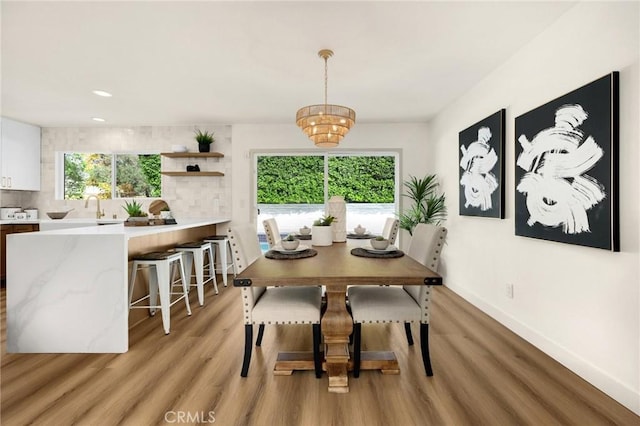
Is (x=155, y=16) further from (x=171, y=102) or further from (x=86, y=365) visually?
(x=86, y=365)

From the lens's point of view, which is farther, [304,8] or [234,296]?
[234,296]

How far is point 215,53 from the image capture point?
2578 mm

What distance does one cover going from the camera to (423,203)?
184 inches

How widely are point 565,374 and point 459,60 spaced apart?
257 cm

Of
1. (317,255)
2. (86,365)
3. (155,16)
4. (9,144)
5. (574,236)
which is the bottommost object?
(86,365)

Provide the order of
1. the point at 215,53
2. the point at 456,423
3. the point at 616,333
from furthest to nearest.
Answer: the point at 215,53 → the point at 616,333 → the point at 456,423

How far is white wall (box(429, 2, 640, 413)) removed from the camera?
1.65 metres

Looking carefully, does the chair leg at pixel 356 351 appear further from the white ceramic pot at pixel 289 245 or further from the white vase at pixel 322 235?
the white vase at pixel 322 235

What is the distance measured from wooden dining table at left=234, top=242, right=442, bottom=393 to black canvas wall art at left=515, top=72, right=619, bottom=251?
1.09 meters

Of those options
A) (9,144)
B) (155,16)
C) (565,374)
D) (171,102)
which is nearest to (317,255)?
(565,374)

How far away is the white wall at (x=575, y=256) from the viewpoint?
1.65m

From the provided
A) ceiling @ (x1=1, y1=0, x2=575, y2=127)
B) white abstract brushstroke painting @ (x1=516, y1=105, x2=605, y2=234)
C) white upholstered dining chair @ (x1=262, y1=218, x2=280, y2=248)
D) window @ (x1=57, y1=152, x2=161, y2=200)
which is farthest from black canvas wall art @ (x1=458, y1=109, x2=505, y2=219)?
window @ (x1=57, y1=152, x2=161, y2=200)

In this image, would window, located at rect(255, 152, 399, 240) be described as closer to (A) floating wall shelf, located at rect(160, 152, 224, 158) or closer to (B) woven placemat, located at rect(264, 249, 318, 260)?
(A) floating wall shelf, located at rect(160, 152, 224, 158)

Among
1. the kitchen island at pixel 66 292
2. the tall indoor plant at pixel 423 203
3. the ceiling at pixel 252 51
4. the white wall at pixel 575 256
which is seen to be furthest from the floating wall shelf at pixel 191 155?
the white wall at pixel 575 256
